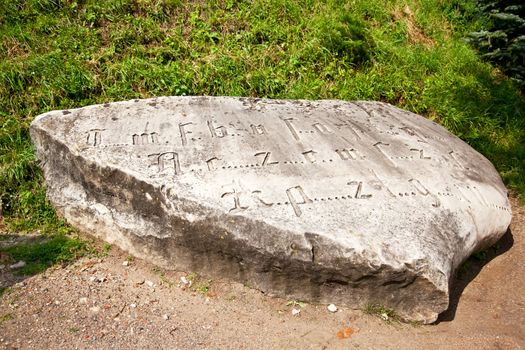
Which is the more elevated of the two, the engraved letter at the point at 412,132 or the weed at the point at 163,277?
the engraved letter at the point at 412,132

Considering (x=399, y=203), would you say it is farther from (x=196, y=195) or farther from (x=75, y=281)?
(x=75, y=281)

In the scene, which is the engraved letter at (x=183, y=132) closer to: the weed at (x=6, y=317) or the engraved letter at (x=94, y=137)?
the engraved letter at (x=94, y=137)

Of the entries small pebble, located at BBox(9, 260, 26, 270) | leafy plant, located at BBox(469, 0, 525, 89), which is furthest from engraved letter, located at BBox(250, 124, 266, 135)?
leafy plant, located at BBox(469, 0, 525, 89)

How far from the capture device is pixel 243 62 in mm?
6324

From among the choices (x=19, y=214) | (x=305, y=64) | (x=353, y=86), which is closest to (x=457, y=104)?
(x=353, y=86)

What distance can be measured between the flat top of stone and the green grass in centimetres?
71

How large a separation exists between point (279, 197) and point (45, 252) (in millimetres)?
1865

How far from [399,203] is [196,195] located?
1405mm

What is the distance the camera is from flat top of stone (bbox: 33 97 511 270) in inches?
136

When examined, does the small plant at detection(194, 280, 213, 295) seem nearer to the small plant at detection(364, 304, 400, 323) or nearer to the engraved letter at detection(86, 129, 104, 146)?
the small plant at detection(364, 304, 400, 323)

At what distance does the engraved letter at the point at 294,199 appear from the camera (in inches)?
137

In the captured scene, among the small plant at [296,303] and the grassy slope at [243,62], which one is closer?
the small plant at [296,303]

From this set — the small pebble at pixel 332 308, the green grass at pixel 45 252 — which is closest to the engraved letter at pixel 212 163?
the green grass at pixel 45 252

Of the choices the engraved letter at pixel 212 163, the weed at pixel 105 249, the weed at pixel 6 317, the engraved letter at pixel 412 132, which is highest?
the engraved letter at pixel 212 163
